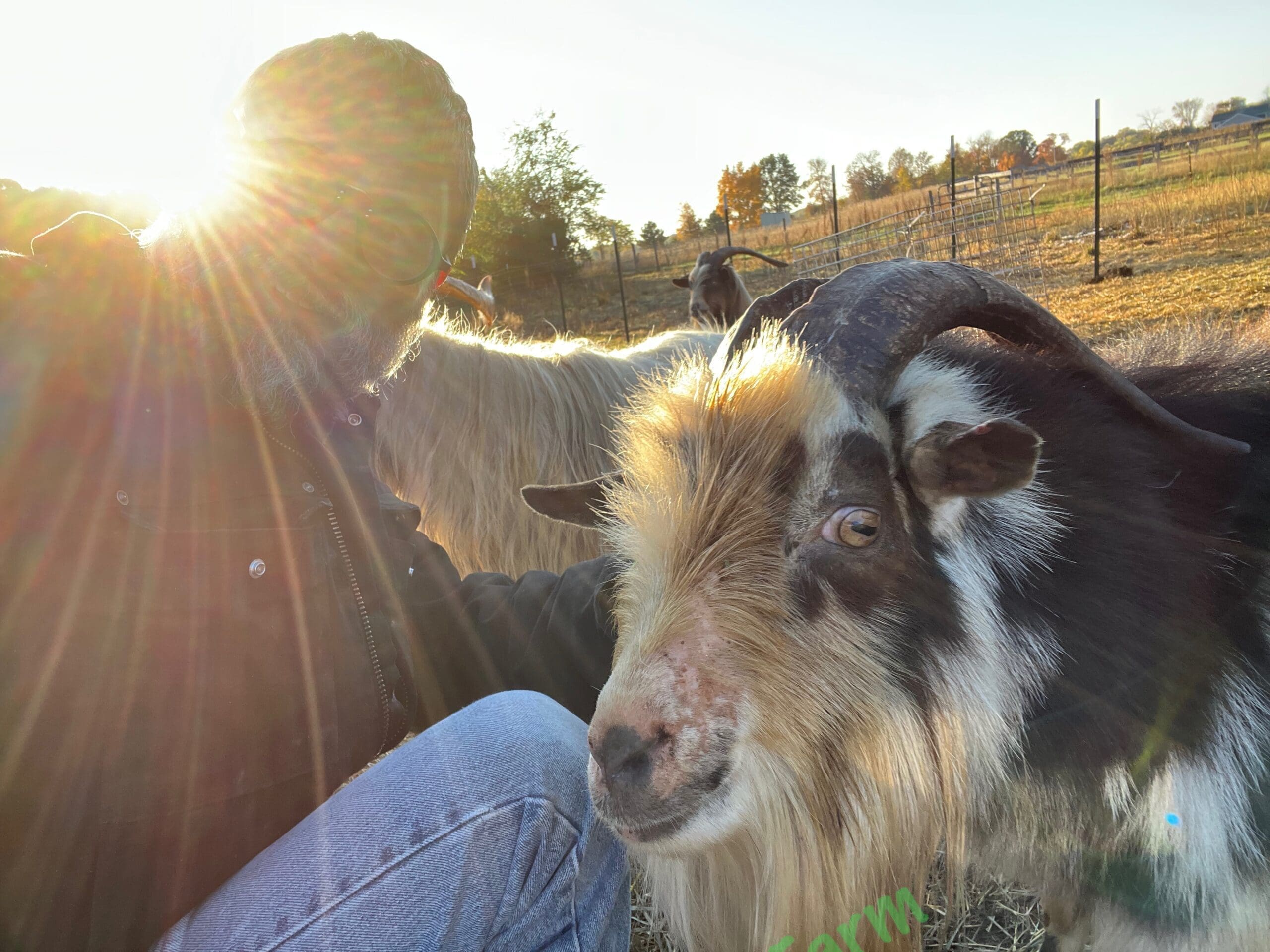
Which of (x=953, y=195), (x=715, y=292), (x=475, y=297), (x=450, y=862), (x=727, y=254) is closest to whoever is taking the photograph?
(x=450, y=862)

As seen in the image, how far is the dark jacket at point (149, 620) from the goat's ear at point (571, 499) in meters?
0.42

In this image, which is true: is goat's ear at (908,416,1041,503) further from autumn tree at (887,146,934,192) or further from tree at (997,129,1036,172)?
tree at (997,129,1036,172)

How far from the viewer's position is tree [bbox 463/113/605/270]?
1175 inches

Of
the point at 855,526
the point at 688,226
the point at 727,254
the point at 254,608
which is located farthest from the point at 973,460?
the point at 688,226

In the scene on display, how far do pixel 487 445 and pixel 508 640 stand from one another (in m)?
1.74

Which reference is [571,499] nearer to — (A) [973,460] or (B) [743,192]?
(A) [973,460]

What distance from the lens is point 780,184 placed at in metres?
58.4

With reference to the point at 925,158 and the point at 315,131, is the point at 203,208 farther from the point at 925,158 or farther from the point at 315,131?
the point at 925,158

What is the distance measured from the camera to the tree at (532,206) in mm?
29844

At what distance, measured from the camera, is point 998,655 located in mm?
1493

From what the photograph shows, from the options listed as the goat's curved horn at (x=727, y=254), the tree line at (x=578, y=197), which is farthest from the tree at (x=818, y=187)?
the goat's curved horn at (x=727, y=254)

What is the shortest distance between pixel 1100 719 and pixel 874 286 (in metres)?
0.97

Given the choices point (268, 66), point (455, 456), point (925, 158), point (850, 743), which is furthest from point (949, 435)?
point (925, 158)

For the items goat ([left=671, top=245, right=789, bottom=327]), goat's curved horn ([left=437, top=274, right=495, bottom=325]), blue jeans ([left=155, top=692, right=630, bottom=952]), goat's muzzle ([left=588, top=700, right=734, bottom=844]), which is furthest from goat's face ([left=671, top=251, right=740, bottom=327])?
goat's muzzle ([left=588, top=700, right=734, bottom=844])
